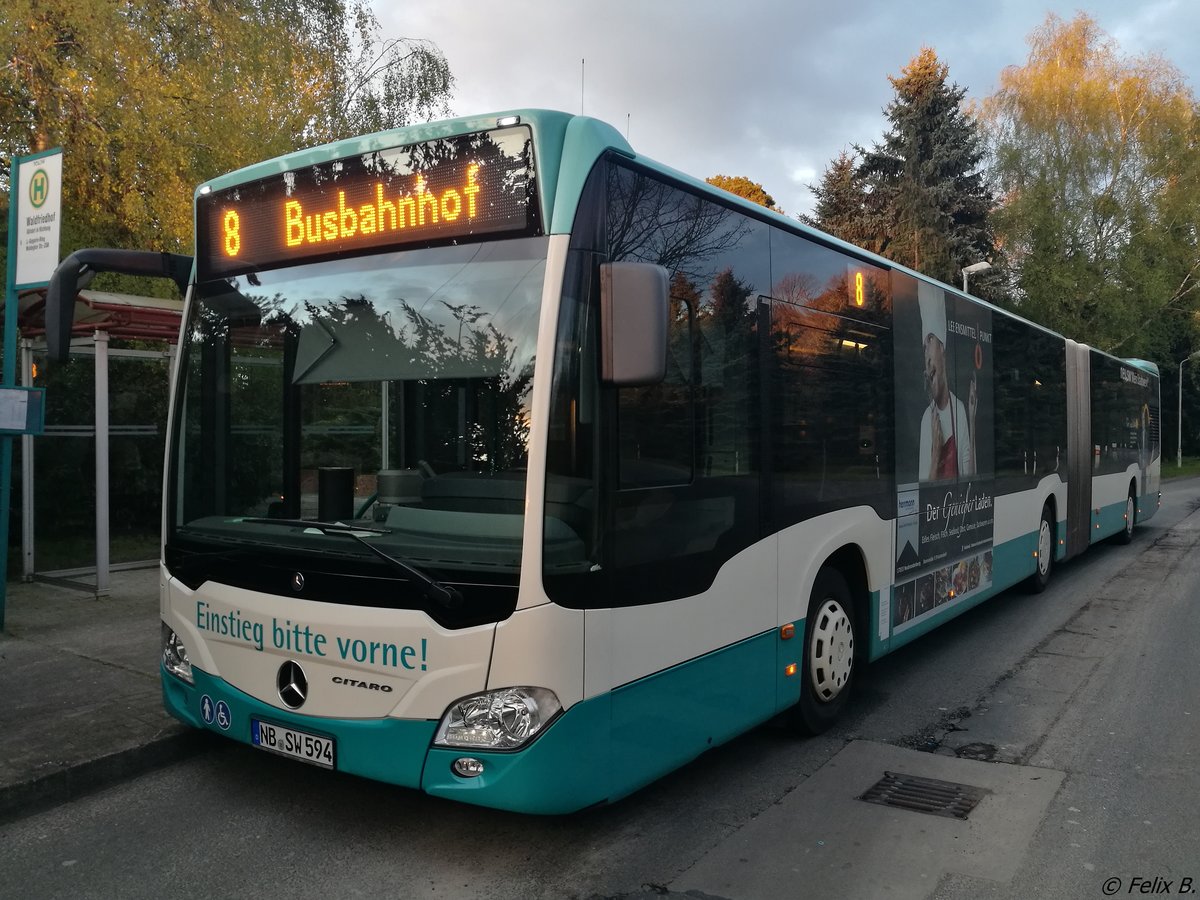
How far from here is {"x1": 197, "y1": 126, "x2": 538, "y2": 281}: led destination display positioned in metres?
3.72

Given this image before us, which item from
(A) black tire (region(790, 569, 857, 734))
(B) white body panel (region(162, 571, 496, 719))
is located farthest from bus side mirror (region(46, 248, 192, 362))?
(A) black tire (region(790, 569, 857, 734))

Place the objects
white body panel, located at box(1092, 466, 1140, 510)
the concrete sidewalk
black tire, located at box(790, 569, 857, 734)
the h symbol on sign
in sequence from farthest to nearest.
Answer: white body panel, located at box(1092, 466, 1140, 510) → the h symbol on sign → black tire, located at box(790, 569, 857, 734) → the concrete sidewalk

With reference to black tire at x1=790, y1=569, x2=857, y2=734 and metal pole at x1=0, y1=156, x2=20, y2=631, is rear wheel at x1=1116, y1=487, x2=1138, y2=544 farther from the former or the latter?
metal pole at x1=0, y1=156, x2=20, y2=631

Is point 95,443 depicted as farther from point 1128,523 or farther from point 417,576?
point 1128,523

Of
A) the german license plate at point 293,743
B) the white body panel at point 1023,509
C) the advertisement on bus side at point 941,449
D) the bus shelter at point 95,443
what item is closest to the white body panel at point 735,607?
the advertisement on bus side at point 941,449

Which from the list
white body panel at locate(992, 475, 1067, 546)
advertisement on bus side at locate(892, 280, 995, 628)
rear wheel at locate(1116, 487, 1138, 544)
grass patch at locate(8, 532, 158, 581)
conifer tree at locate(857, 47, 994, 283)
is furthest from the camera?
conifer tree at locate(857, 47, 994, 283)

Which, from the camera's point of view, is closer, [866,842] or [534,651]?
[534,651]

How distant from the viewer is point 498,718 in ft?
11.7

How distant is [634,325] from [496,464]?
78 cm

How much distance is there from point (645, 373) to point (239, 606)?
206 cm

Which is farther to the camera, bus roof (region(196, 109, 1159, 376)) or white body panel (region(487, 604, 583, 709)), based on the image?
bus roof (region(196, 109, 1159, 376))

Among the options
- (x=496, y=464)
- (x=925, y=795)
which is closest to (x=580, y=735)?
(x=496, y=464)

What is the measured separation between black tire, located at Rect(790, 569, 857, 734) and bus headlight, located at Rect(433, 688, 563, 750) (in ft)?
7.12

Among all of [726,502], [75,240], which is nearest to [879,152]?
[75,240]
